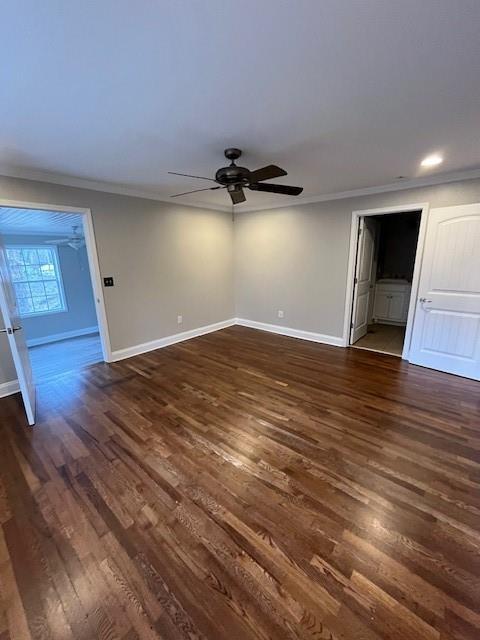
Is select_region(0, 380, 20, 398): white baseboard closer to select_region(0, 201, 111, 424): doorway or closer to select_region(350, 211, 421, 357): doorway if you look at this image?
select_region(0, 201, 111, 424): doorway

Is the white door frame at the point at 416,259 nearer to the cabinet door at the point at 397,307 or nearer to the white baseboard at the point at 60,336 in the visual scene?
the cabinet door at the point at 397,307

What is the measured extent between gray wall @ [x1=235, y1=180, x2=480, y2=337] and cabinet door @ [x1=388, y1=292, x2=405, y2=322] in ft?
6.41

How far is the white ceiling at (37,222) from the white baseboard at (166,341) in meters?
2.04

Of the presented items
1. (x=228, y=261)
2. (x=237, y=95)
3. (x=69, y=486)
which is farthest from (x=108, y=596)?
(x=228, y=261)

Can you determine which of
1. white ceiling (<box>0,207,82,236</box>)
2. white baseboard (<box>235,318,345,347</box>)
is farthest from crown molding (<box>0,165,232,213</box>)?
white baseboard (<box>235,318,345,347</box>)

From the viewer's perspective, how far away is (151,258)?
4.37 metres

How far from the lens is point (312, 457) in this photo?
215 centimetres

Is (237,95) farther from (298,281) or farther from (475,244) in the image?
(298,281)

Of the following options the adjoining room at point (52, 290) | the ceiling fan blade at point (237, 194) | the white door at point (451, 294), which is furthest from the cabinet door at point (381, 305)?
the adjoining room at point (52, 290)

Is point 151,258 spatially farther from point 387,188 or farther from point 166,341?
point 387,188

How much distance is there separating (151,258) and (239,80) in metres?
3.20

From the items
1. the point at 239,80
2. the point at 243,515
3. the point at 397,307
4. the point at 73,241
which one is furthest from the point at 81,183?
the point at 397,307

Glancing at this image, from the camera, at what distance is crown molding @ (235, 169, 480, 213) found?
322cm

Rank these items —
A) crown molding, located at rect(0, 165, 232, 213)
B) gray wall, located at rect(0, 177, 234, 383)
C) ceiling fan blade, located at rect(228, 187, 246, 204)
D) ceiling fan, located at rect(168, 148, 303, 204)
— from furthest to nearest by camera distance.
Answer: gray wall, located at rect(0, 177, 234, 383) → crown molding, located at rect(0, 165, 232, 213) → ceiling fan blade, located at rect(228, 187, 246, 204) → ceiling fan, located at rect(168, 148, 303, 204)
